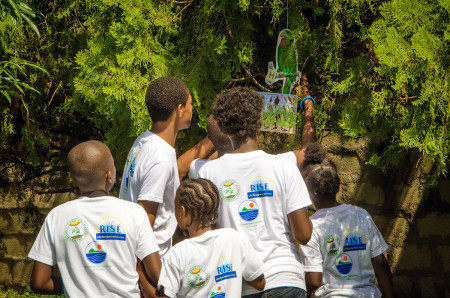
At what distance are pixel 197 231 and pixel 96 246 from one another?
19.8 inches

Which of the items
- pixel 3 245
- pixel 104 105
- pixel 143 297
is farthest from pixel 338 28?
pixel 3 245

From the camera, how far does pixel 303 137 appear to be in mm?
3902

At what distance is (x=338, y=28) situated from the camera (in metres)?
3.92

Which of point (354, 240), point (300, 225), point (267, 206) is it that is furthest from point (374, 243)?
point (267, 206)

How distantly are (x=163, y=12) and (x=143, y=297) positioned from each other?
2.16 m

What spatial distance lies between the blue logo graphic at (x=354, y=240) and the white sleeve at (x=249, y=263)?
67 centimetres

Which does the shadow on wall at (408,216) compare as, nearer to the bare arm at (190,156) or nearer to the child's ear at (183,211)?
the bare arm at (190,156)

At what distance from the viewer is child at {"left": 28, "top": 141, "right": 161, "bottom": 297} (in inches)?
110

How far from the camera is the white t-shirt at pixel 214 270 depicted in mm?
2793

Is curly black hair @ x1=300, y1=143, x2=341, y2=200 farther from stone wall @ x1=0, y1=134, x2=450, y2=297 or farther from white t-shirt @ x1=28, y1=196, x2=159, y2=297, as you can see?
stone wall @ x1=0, y1=134, x2=450, y2=297

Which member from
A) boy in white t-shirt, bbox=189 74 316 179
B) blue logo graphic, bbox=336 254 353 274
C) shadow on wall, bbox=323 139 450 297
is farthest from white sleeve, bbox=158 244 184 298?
shadow on wall, bbox=323 139 450 297

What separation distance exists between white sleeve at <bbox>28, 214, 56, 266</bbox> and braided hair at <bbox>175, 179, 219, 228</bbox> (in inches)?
26.5

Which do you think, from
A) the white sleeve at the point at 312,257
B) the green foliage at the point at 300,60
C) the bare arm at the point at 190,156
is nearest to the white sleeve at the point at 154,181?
the bare arm at the point at 190,156

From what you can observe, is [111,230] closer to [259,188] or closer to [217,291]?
[217,291]
